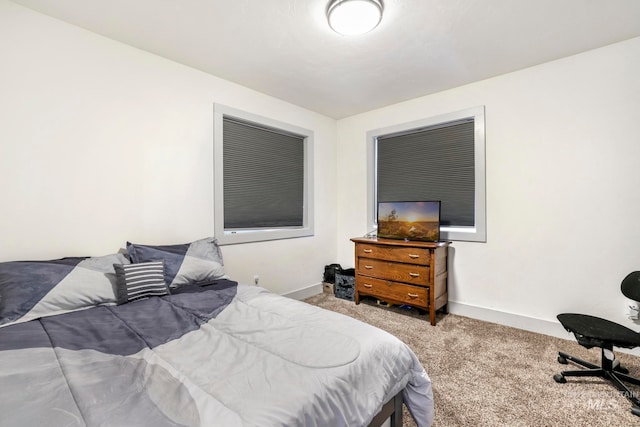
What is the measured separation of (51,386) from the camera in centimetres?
95

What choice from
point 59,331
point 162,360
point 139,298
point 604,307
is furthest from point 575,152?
point 59,331

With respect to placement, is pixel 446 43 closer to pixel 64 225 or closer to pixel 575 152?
pixel 575 152

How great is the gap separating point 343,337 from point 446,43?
2.47 m

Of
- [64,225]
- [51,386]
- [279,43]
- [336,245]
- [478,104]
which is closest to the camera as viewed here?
[51,386]

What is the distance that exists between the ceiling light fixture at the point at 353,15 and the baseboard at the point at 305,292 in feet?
9.58

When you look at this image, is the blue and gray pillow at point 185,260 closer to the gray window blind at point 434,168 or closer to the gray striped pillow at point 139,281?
the gray striped pillow at point 139,281

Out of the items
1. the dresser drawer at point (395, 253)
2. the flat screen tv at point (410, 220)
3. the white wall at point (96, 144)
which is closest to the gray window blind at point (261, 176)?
the white wall at point (96, 144)

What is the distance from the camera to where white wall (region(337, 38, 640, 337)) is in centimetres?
243

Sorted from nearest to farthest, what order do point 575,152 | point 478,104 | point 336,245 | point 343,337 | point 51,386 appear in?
1. point 51,386
2. point 343,337
3. point 575,152
4. point 478,104
5. point 336,245

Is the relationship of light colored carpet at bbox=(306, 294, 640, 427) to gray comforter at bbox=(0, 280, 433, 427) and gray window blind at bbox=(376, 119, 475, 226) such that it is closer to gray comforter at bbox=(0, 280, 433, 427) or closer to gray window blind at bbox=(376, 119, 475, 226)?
gray comforter at bbox=(0, 280, 433, 427)

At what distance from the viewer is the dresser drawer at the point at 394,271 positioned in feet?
10.0

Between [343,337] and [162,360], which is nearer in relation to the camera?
[162,360]

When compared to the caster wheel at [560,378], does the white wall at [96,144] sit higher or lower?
higher

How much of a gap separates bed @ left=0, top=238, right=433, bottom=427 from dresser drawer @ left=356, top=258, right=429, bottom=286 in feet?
5.58
